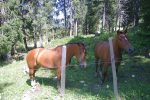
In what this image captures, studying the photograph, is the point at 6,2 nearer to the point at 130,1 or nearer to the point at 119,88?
the point at 119,88

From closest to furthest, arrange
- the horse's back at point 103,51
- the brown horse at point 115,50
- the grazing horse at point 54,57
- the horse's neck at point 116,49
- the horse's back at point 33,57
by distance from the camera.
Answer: the grazing horse at point 54,57 < the brown horse at point 115,50 < the horse's neck at point 116,49 < the horse's back at point 33,57 < the horse's back at point 103,51

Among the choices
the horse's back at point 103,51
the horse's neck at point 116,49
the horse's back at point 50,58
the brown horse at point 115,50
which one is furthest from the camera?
the horse's back at point 103,51

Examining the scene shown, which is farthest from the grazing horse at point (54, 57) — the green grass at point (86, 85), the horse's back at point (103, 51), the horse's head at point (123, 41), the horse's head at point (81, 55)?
the horse's back at point (103, 51)

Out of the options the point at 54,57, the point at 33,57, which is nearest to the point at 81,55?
the point at 54,57

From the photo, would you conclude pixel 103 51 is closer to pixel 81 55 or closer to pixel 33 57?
pixel 81 55

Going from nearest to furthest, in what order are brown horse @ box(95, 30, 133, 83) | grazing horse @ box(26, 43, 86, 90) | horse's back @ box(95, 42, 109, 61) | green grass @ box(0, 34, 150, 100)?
green grass @ box(0, 34, 150, 100)
grazing horse @ box(26, 43, 86, 90)
brown horse @ box(95, 30, 133, 83)
horse's back @ box(95, 42, 109, 61)

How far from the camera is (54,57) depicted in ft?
41.5

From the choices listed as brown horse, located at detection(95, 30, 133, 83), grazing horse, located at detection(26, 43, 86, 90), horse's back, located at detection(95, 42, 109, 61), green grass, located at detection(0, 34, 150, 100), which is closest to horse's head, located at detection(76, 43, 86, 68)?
grazing horse, located at detection(26, 43, 86, 90)

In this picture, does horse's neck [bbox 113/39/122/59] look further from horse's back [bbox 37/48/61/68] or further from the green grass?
horse's back [bbox 37/48/61/68]

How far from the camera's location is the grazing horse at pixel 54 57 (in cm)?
1203

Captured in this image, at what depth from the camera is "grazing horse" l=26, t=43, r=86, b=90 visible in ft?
39.5

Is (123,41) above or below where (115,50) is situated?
above

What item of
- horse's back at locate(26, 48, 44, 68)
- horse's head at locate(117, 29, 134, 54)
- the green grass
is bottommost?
the green grass

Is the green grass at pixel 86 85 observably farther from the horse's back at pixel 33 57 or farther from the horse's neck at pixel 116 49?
the horse's neck at pixel 116 49
